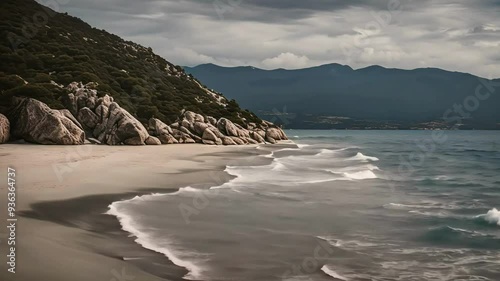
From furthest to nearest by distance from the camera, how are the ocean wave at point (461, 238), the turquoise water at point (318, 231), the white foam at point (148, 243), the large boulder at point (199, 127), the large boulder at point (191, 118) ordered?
the large boulder at point (191, 118)
the large boulder at point (199, 127)
the ocean wave at point (461, 238)
the turquoise water at point (318, 231)
the white foam at point (148, 243)

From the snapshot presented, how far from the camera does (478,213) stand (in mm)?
18188

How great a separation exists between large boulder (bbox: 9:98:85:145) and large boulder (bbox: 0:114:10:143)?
929 mm

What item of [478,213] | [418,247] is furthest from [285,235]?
[478,213]

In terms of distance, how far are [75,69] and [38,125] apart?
967 inches

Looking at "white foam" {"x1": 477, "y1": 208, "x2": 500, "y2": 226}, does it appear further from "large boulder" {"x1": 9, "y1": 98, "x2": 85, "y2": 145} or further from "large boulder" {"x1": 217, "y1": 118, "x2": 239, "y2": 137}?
"large boulder" {"x1": 217, "y1": 118, "x2": 239, "y2": 137}

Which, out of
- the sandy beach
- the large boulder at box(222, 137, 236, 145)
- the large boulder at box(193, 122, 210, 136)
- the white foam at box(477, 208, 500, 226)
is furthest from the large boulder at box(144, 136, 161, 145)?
the white foam at box(477, 208, 500, 226)

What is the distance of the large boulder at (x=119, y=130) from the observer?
Result: 42375 mm

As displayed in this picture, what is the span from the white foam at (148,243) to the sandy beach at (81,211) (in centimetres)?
18

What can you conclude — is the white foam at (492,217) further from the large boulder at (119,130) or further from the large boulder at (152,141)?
the large boulder at (152,141)

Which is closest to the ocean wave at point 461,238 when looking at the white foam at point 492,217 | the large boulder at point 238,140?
the white foam at point 492,217

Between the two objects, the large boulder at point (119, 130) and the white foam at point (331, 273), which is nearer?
the white foam at point (331, 273)

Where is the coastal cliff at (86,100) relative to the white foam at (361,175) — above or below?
above

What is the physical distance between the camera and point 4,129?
109 ft

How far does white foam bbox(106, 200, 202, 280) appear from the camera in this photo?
9172 millimetres
